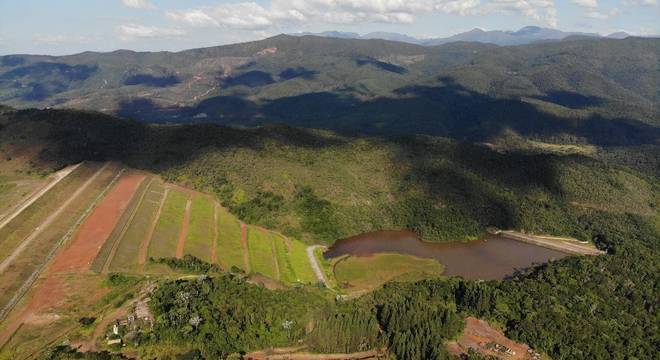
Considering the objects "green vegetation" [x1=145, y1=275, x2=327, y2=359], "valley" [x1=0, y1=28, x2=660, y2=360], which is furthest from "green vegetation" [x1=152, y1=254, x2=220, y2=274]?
"green vegetation" [x1=145, y1=275, x2=327, y2=359]

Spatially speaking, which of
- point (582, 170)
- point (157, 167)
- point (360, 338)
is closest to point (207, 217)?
point (157, 167)

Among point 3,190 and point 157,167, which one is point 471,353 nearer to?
point 157,167

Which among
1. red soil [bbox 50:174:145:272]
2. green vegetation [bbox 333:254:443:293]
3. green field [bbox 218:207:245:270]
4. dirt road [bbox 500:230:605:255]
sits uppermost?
red soil [bbox 50:174:145:272]

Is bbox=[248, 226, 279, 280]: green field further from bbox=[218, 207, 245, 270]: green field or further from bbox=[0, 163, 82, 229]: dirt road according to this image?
bbox=[0, 163, 82, 229]: dirt road

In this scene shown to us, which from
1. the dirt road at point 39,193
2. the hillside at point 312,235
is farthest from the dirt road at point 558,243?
the dirt road at point 39,193

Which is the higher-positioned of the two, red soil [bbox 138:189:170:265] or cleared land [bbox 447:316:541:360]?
red soil [bbox 138:189:170:265]

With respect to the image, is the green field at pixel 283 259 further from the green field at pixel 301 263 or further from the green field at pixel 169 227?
the green field at pixel 169 227

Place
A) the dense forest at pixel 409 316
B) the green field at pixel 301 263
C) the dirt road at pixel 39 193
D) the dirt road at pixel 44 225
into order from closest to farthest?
the dense forest at pixel 409 316
the dirt road at pixel 44 225
the dirt road at pixel 39 193
the green field at pixel 301 263
